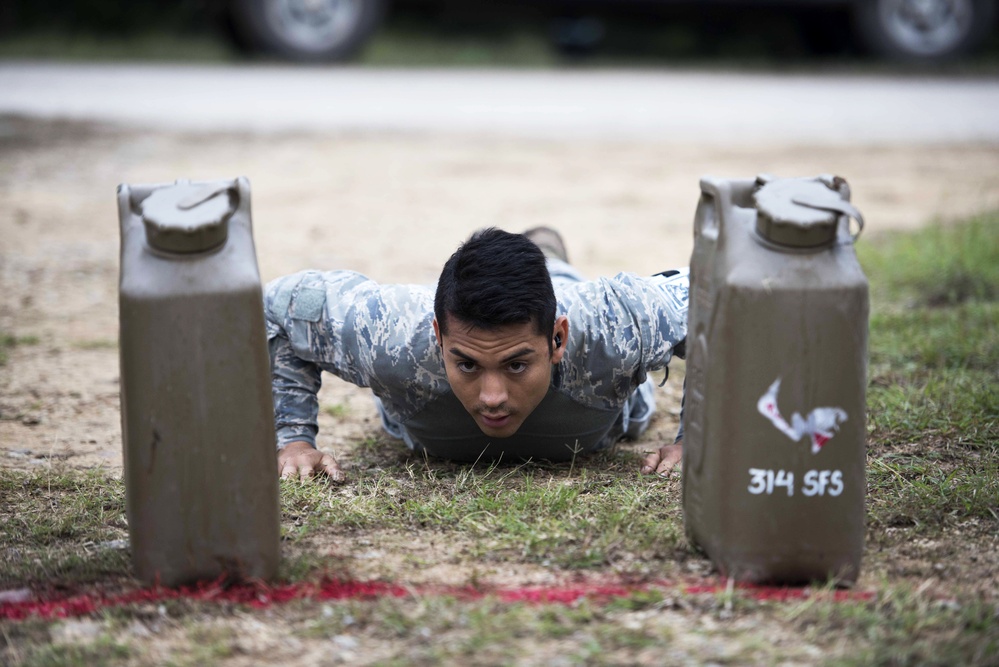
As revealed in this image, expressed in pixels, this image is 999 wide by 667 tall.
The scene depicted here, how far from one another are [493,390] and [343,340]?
1.87 ft

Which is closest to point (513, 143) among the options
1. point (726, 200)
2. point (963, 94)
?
point (963, 94)

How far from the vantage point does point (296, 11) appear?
10523mm

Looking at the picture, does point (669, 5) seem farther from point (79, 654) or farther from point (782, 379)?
point (79, 654)

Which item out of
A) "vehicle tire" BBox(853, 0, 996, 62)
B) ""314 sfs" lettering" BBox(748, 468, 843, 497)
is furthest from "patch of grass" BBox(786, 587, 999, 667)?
"vehicle tire" BBox(853, 0, 996, 62)

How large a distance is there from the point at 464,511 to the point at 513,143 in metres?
5.73

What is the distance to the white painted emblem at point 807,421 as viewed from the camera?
2.28 metres

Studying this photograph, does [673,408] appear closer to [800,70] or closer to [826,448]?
[826,448]

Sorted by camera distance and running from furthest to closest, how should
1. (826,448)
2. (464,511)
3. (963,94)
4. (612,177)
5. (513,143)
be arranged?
(963,94) < (513,143) < (612,177) < (464,511) < (826,448)

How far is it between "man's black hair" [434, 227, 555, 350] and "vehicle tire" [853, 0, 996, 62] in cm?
926

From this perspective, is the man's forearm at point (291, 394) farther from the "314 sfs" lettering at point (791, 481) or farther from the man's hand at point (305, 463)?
the "314 sfs" lettering at point (791, 481)

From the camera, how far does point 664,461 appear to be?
129 inches

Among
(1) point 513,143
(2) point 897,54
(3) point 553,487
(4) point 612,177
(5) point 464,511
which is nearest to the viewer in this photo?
(5) point 464,511

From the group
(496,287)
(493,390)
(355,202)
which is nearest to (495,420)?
(493,390)

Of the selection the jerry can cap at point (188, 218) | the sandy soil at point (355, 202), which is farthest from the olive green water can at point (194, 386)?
the sandy soil at point (355, 202)
